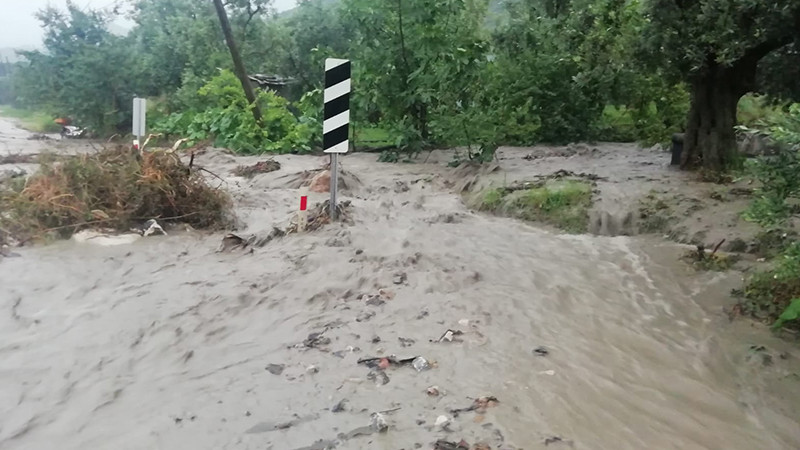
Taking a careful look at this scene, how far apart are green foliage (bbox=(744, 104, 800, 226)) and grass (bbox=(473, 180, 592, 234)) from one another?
141 inches

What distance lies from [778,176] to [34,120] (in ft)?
92.9

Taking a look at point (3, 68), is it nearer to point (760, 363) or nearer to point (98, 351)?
point (98, 351)

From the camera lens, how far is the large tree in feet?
28.1

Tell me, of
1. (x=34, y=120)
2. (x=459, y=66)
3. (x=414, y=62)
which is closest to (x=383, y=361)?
(x=459, y=66)

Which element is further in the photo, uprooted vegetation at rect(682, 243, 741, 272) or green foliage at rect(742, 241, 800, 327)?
uprooted vegetation at rect(682, 243, 741, 272)

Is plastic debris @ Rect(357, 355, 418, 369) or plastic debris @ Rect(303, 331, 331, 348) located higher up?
plastic debris @ Rect(357, 355, 418, 369)

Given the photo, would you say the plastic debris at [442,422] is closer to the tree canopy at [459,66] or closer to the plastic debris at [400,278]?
the plastic debris at [400,278]

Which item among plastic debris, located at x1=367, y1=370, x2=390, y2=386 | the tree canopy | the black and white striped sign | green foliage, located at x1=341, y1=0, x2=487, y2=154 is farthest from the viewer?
green foliage, located at x1=341, y1=0, x2=487, y2=154

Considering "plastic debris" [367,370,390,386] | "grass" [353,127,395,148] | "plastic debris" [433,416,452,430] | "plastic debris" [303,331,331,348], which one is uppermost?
"grass" [353,127,395,148]

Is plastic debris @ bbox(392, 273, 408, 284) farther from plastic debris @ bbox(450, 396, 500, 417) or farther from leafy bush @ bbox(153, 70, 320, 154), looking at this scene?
leafy bush @ bbox(153, 70, 320, 154)

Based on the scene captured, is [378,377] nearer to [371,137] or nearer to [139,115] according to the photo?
[139,115]

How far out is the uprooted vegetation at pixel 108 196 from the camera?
7586mm

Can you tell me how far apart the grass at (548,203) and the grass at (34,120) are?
21.0 metres

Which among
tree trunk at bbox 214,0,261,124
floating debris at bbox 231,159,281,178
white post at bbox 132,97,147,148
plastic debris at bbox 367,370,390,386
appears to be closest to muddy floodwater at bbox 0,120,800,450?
plastic debris at bbox 367,370,390,386
